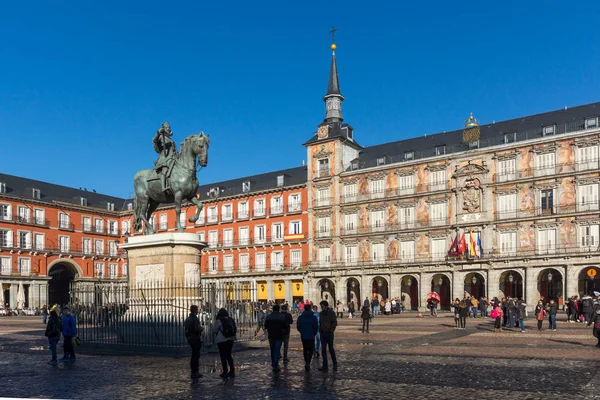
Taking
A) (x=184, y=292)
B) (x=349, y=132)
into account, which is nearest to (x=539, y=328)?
(x=184, y=292)

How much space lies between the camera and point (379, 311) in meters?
49.0

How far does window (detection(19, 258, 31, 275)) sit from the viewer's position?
64812 millimetres

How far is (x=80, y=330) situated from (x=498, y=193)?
39217mm

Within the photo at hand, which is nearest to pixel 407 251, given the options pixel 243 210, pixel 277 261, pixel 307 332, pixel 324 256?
pixel 324 256

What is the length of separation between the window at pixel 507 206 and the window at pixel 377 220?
429 inches

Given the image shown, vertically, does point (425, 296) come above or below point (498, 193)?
below

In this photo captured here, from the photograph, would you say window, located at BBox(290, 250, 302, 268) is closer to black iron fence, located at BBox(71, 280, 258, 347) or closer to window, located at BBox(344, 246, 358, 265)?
window, located at BBox(344, 246, 358, 265)

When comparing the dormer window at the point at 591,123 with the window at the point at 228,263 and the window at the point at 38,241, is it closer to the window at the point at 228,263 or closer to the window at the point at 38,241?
the window at the point at 228,263

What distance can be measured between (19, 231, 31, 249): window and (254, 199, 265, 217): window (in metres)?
24.3

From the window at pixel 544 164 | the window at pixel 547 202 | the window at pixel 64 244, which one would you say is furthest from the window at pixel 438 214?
the window at pixel 64 244

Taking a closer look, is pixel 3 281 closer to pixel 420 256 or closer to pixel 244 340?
pixel 420 256

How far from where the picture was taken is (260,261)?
66438 mm

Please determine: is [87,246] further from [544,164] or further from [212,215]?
[544,164]

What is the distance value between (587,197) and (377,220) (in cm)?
1841
